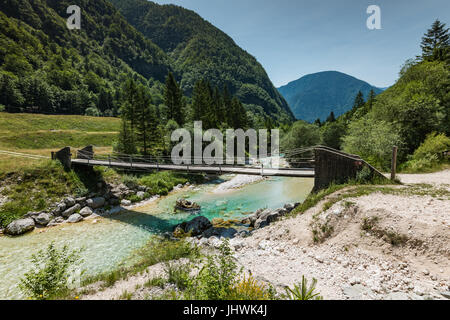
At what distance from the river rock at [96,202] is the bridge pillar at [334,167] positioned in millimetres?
18282

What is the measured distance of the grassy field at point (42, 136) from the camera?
62.0ft

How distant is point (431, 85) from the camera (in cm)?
2336

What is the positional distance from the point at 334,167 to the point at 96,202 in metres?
19.6

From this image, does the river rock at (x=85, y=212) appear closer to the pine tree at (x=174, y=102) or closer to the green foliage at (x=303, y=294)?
the green foliage at (x=303, y=294)

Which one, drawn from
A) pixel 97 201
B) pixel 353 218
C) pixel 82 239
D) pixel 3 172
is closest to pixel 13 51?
pixel 3 172

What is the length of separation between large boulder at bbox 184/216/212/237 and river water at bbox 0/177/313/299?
1.58 meters

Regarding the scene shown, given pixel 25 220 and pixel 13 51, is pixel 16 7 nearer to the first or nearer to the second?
pixel 13 51

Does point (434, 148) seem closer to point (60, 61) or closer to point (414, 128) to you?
point (414, 128)

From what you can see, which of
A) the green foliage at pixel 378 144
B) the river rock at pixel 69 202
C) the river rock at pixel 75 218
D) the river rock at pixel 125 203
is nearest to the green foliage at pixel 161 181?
the river rock at pixel 125 203

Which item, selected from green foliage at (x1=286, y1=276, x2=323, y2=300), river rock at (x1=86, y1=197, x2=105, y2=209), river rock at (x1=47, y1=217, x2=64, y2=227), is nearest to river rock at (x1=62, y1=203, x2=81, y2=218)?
river rock at (x1=47, y1=217, x2=64, y2=227)

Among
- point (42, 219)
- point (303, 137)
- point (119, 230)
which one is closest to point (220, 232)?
point (119, 230)

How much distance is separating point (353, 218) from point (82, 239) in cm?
1569

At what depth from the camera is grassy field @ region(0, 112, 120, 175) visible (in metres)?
18.9

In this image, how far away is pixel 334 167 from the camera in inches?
436
